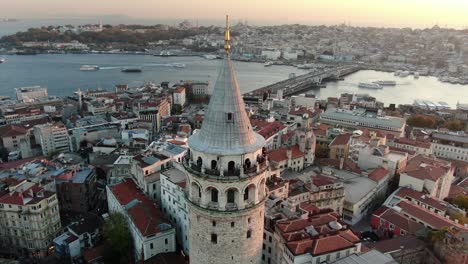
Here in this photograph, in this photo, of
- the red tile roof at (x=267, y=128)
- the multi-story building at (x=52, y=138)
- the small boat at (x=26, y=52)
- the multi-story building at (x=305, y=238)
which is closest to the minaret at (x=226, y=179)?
the multi-story building at (x=305, y=238)

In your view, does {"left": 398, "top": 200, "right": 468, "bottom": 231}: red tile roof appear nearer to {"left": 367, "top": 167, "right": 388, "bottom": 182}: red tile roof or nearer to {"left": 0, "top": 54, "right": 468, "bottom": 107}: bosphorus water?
{"left": 367, "top": 167, "right": 388, "bottom": 182}: red tile roof

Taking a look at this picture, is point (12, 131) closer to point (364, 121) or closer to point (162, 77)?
point (364, 121)

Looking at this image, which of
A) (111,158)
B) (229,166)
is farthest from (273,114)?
(229,166)

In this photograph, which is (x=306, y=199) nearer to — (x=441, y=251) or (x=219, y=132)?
(x=441, y=251)

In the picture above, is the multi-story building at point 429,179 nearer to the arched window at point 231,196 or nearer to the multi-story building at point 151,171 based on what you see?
the multi-story building at point 151,171

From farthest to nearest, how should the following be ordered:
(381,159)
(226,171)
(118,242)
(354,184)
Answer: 1. (381,159)
2. (354,184)
3. (118,242)
4. (226,171)

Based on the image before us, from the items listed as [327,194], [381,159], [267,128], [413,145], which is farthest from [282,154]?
[413,145]

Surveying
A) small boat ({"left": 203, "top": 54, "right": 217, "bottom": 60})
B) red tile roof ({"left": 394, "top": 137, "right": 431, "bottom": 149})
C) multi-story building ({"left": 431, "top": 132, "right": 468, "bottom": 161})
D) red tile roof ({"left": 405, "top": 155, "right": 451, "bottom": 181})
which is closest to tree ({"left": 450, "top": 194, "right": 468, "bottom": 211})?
red tile roof ({"left": 405, "top": 155, "right": 451, "bottom": 181})
